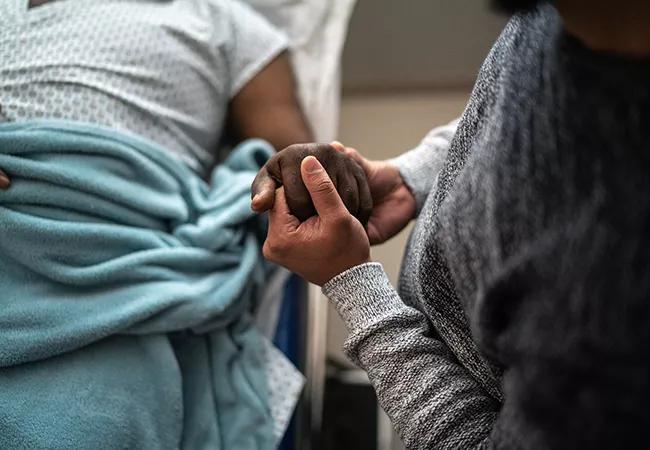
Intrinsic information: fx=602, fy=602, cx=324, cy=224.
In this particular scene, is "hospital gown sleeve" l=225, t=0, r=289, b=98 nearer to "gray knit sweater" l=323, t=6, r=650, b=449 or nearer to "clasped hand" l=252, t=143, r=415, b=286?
"clasped hand" l=252, t=143, r=415, b=286

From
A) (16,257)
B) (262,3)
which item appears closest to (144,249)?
(16,257)

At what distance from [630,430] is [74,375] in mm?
615

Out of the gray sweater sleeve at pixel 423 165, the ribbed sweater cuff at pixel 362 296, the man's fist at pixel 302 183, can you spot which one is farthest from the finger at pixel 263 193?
the gray sweater sleeve at pixel 423 165

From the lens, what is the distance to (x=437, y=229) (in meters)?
0.50

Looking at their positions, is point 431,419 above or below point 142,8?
below

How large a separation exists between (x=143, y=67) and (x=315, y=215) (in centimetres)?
50

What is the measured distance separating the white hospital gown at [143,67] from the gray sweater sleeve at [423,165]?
333 millimetres

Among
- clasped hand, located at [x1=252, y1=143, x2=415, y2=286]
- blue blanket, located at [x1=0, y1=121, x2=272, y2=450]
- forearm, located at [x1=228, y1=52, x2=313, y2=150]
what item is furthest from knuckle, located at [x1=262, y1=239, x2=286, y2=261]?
forearm, located at [x1=228, y1=52, x2=313, y2=150]

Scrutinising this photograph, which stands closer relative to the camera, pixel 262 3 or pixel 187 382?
pixel 187 382

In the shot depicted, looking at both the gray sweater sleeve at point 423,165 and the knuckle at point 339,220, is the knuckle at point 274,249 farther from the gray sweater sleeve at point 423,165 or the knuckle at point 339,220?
the gray sweater sleeve at point 423,165

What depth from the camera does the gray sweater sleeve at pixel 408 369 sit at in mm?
514

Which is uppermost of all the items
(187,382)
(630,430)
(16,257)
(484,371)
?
(630,430)

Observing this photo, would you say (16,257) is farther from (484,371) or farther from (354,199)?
(484,371)

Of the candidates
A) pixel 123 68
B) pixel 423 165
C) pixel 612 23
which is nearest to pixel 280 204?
pixel 423 165
